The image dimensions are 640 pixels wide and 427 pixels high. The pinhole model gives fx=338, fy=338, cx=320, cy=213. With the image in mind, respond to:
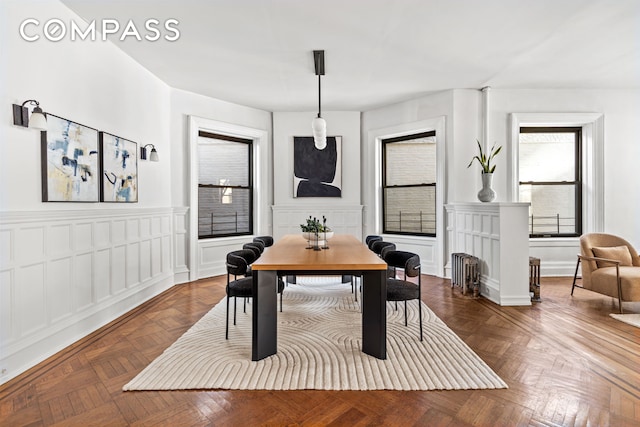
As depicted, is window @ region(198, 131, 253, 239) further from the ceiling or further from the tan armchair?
the tan armchair

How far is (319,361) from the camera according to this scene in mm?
2535

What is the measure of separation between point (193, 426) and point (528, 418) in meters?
1.82

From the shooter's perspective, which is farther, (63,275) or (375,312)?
(63,275)

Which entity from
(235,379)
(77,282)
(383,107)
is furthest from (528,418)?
(383,107)

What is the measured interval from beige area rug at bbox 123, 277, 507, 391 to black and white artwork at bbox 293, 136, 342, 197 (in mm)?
3184

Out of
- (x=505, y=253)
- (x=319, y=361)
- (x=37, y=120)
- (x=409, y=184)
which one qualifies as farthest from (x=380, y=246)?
(x=37, y=120)

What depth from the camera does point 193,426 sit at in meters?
1.81

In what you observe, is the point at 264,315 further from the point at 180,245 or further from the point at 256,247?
the point at 180,245

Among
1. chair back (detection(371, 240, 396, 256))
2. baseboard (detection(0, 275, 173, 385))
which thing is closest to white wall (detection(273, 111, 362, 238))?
chair back (detection(371, 240, 396, 256))

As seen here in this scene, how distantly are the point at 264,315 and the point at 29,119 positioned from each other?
2.26 metres

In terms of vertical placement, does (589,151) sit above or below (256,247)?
above

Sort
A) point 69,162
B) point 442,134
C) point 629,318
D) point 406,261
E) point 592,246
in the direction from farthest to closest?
point 442,134 < point 592,246 < point 629,318 < point 406,261 < point 69,162

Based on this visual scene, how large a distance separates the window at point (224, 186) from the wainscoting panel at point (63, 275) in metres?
1.44

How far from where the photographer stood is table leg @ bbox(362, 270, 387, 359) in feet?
8.27
